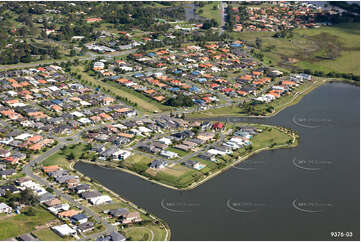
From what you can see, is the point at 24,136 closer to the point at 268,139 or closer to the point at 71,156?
the point at 71,156

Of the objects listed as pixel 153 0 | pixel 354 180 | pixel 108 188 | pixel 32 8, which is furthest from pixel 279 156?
pixel 153 0

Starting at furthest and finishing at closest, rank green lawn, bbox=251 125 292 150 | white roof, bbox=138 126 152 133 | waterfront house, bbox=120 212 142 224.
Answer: white roof, bbox=138 126 152 133 < green lawn, bbox=251 125 292 150 < waterfront house, bbox=120 212 142 224

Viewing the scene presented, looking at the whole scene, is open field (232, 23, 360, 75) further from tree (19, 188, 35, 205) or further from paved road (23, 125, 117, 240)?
tree (19, 188, 35, 205)

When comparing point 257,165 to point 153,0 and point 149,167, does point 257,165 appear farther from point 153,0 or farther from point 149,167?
point 153,0

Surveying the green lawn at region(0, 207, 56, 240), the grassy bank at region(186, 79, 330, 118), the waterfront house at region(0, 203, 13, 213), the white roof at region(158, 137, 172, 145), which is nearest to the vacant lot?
the grassy bank at region(186, 79, 330, 118)

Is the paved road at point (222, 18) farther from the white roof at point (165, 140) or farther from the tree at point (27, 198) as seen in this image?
the tree at point (27, 198)

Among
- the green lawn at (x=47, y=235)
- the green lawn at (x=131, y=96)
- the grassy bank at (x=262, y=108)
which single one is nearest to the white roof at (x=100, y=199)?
the green lawn at (x=47, y=235)
